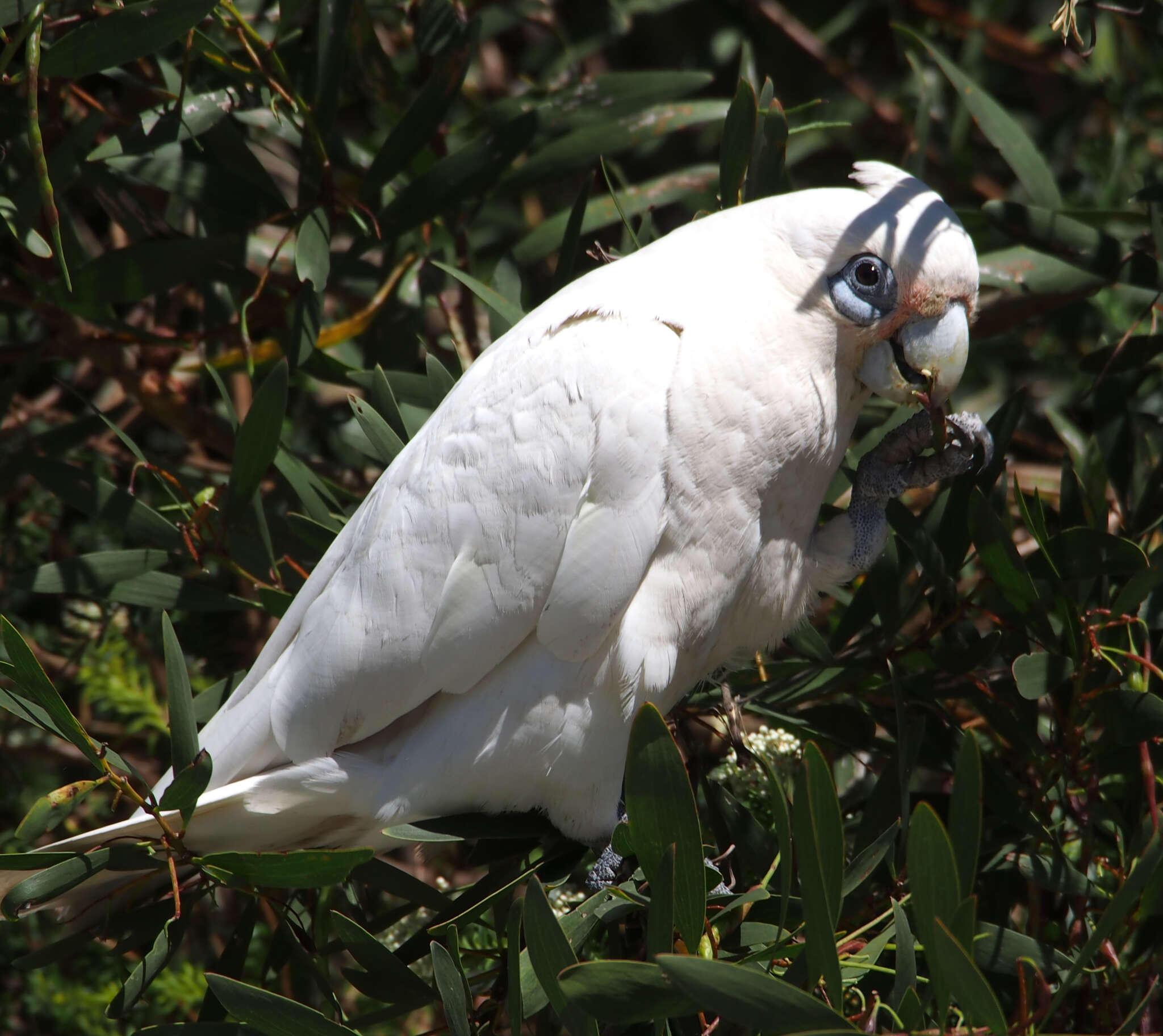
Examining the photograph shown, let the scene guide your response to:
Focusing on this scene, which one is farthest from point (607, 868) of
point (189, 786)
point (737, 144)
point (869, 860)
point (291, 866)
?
point (737, 144)

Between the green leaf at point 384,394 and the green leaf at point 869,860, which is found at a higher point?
the green leaf at point 384,394

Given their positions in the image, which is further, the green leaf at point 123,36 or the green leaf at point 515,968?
the green leaf at point 123,36

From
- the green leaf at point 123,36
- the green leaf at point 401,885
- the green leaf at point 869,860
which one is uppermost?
the green leaf at point 123,36

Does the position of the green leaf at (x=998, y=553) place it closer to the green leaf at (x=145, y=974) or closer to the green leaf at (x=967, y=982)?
the green leaf at (x=967, y=982)

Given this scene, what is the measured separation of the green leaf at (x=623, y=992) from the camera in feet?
3.47

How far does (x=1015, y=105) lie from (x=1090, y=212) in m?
1.89

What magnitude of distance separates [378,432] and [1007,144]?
47.8 inches

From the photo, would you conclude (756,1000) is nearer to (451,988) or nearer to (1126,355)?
(451,988)

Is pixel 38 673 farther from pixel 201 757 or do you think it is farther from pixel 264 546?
pixel 264 546

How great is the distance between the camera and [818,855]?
3.45 feet

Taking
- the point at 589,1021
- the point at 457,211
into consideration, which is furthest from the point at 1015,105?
the point at 589,1021

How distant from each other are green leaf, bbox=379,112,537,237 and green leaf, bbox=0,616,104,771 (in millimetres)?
989

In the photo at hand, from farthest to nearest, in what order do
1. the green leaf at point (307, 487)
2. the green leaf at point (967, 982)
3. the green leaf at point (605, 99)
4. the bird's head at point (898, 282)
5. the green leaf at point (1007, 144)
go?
the green leaf at point (605, 99), the green leaf at point (1007, 144), the green leaf at point (307, 487), the bird's head at point (898, 282), the green leaf at point (967, 982)

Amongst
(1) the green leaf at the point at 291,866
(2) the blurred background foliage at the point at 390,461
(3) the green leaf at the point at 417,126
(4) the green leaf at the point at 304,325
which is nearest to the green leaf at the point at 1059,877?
(2) the blurred background foliage at the point at 390,461
